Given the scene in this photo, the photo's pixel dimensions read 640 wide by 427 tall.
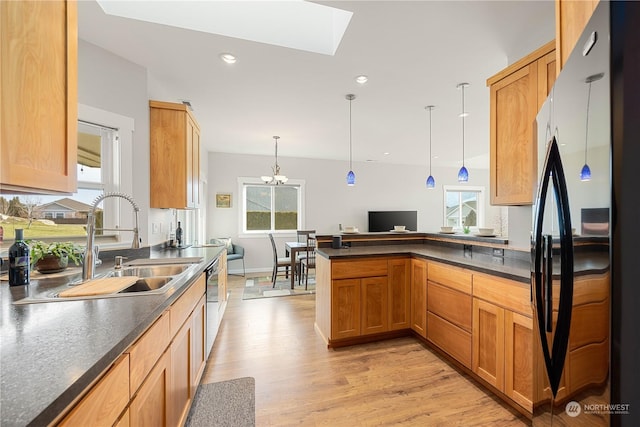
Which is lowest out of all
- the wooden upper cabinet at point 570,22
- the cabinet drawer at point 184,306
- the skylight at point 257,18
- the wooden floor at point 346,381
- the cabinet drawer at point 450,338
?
the wooden floor at point 346,381

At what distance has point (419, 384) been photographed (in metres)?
1.98

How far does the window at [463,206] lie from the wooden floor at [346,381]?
20.4 ft

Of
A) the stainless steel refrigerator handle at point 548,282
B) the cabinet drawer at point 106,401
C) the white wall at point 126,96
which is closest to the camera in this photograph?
the cabinet drawer at point 106,401

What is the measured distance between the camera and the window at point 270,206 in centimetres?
611

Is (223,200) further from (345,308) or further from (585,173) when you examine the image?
(585,173)

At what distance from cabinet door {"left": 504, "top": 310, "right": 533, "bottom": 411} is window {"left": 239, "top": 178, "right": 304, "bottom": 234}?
5.05 metres

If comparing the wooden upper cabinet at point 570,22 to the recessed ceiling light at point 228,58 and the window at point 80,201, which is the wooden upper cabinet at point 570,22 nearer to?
the recessed ceiling light at point 228,58

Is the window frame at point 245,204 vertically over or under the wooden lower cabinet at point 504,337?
over

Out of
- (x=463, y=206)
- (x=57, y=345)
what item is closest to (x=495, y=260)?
(x=57, y=345)

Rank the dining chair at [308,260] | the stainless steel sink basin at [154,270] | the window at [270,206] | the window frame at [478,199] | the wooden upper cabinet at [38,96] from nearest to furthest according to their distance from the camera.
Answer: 1. the wooden upper cabinet at [38,96]
2. the stainless steel sink basin at [154,270]
3. the dining chair at [308,260]
4. the window at [270,206]
5. the window frame at [478,199]

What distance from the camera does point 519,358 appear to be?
1.64 metres

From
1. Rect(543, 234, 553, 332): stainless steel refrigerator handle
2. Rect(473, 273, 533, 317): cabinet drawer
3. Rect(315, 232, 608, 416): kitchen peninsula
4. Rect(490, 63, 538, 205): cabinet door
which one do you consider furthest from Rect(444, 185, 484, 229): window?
Rect(543, 234, 553, 332): stainless steel refrigerator handle

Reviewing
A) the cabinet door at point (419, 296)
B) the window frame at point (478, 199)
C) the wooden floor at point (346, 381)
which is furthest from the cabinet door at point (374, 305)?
the window frame at point (478, 199)

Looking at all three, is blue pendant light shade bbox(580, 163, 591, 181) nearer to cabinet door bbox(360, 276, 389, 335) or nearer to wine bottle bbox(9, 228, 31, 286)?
cabinet door bbox(360, 276, 389, 335)
